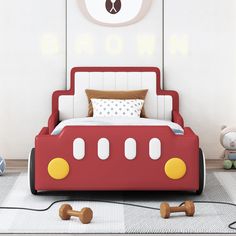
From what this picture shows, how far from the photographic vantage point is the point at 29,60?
19.5ft

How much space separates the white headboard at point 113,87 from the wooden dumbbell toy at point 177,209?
2.02 meters

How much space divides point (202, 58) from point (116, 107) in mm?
1012

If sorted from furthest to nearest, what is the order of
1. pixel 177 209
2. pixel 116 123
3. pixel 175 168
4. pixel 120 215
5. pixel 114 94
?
pixel 114 94 < pixel 116 123 < pixel 175 168 < pixel 120 215 < pixel 177 209

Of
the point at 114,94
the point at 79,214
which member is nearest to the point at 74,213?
the point at 79,214

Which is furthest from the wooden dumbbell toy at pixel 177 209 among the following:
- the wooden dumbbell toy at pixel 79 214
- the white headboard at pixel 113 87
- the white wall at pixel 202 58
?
the white wall at pixel 202 58

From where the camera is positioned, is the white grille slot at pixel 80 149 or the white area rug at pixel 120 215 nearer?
the white area rug at pixel 120 215

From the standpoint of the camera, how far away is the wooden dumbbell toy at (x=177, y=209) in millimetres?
3861

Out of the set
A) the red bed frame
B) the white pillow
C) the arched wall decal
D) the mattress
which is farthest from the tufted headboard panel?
the red bed frame

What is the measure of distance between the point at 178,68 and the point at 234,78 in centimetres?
52

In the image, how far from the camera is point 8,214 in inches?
158

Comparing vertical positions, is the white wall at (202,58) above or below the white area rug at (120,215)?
above

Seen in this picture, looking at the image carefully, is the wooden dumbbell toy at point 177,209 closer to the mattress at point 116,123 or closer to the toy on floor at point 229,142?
the mattress at point 116,123

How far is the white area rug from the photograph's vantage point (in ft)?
12.0

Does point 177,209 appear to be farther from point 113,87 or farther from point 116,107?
point 113,87
